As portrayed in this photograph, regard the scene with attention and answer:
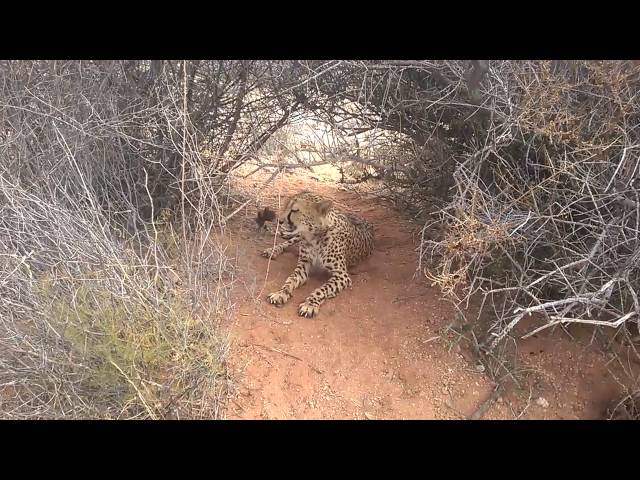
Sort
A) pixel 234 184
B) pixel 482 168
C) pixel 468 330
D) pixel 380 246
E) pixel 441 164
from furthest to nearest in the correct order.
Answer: pixel 234 184 → pixel 380 246 → pixel 441 164 → pixel 482 168 → pixel 468 330

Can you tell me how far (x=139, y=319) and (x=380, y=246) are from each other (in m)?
2.91

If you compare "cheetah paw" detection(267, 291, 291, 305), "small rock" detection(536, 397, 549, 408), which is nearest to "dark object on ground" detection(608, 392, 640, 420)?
"small rock" detection(536, 397, 549, 408)

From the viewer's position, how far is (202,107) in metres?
5.12

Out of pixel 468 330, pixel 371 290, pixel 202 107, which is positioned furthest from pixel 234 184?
pixel 468 330

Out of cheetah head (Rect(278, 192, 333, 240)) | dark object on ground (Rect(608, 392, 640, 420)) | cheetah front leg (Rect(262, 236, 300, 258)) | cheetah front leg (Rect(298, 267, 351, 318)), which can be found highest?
cheetah head (Rect(278, 192, 333, 240))

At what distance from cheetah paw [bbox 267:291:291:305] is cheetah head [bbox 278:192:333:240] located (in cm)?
71

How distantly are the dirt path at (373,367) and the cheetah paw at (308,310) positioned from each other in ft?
0.16

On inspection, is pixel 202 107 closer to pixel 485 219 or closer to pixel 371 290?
pixel 371 290

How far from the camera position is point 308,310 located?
436cm

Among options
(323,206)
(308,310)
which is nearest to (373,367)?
(308,310)

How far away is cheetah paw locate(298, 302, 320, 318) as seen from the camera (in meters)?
4.36

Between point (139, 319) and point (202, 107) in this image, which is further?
point (202, 107)

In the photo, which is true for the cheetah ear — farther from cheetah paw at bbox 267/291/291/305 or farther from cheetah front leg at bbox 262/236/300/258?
cheetah paw at bbox 267/291/291/305

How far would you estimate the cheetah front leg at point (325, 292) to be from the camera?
438 centimetres
